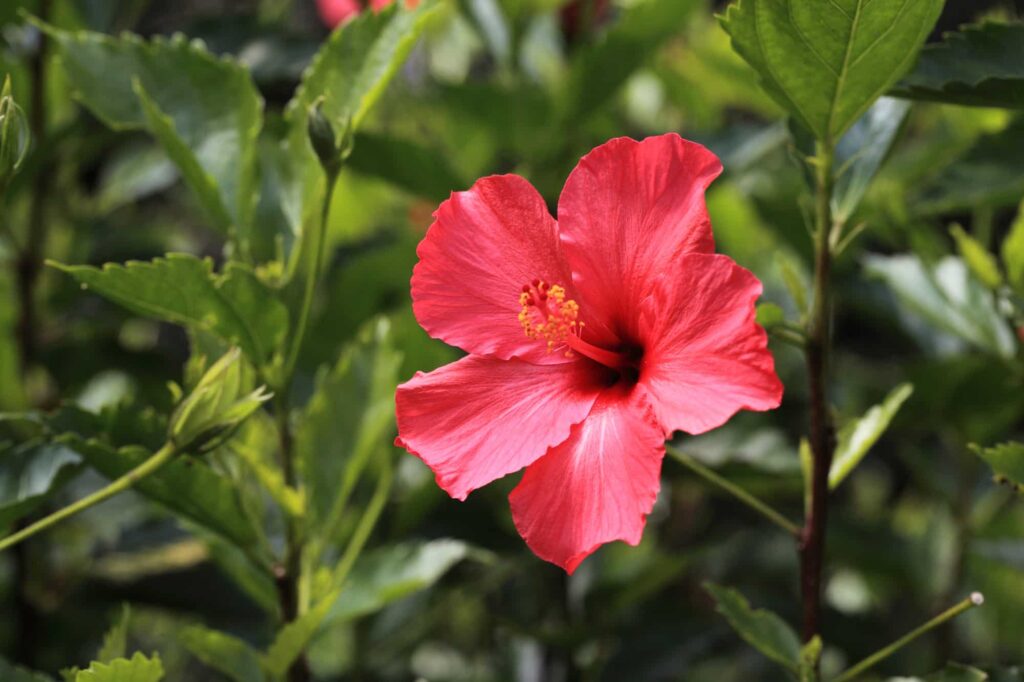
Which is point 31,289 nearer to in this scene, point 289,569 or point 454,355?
point 454,355

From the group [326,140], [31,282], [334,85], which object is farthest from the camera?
[31,282]

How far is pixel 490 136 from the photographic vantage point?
1.45 metres

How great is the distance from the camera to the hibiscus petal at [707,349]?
2.23 feet

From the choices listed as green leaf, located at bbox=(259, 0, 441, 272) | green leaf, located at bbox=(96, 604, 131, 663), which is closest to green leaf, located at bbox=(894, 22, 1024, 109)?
green leaf, located at bbox=(259, 0, 441, 272)

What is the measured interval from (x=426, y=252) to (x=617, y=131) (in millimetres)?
769

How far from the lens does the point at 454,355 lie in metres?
1.26

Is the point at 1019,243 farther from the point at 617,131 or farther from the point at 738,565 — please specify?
the point at 738,565

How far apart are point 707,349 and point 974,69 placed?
330 mm

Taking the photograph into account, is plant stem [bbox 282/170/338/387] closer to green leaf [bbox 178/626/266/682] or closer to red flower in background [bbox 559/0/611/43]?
green leaf [bbox 178/626/266/682]

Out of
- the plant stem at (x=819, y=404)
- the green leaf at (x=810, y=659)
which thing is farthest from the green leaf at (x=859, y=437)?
the green leaf at (x=810, y=659)

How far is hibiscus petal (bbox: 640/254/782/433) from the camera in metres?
0.68

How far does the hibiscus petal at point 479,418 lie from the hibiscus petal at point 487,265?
0.02 metres

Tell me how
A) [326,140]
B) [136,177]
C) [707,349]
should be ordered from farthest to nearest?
[136,177], [326,140], [707,349]

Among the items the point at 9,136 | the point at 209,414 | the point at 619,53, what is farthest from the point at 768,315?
the point at 619,53
